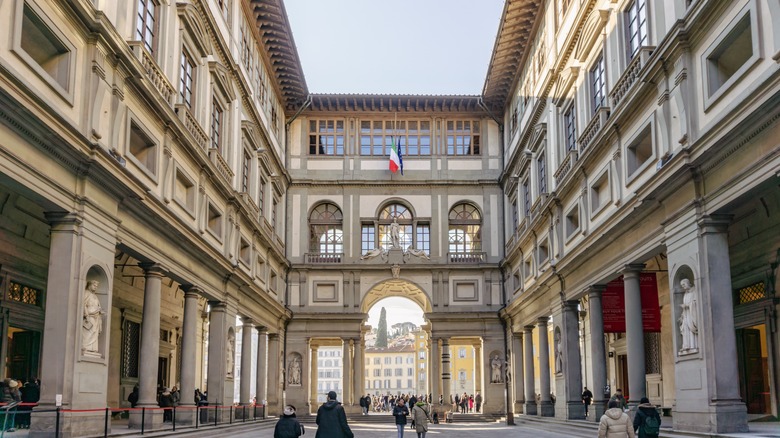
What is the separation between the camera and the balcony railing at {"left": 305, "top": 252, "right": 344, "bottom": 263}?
1845 inches

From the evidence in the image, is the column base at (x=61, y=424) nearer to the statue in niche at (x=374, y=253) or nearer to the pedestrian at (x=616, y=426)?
the pedestrian at (x=616, y=426)

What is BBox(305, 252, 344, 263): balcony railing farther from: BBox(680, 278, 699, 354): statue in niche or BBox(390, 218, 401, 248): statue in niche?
BBox(680, 278, 699, 354): statue in niche

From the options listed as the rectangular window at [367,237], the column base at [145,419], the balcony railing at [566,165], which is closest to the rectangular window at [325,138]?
the rectangular window at [367,237]

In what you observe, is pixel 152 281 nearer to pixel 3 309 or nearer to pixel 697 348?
pixel 3 309

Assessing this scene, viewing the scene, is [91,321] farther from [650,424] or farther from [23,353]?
[650,424]

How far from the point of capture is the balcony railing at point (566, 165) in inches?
1161

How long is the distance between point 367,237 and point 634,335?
2596 centimetres

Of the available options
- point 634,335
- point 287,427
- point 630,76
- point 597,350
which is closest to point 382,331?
point 597,350

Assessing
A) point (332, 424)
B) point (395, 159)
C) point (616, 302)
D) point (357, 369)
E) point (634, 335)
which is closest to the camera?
point (332, 424)

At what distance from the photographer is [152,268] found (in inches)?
896

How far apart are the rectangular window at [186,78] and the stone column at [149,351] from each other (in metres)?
5.98

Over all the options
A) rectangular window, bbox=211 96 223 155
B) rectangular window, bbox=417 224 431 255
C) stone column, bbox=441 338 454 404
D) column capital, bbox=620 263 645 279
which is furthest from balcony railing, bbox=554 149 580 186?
stone column, bbox=441 338 454 404

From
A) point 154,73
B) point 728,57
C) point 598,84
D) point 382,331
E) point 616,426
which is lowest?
point 616,426

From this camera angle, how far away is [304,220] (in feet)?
156
